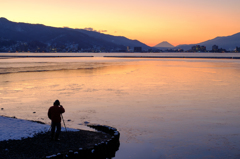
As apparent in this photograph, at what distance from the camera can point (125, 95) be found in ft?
90.9

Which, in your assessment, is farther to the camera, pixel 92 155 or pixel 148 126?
pixel 148 126

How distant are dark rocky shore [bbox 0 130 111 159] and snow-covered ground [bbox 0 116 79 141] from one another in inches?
19.2

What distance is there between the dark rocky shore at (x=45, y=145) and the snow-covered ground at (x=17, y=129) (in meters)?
0.49

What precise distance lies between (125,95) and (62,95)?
6667 mm

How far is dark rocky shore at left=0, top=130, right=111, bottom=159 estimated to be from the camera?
10930 millimetres

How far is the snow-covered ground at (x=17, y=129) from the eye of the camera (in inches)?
505

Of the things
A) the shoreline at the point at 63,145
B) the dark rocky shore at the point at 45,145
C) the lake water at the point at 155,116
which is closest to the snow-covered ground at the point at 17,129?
the shoreline at the point at 63,145

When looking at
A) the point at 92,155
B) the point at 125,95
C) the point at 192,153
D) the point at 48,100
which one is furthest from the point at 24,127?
the point at 125,95

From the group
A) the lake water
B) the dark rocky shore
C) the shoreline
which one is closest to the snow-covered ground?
the shoreline

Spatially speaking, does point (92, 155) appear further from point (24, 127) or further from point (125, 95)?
point (125, 95)

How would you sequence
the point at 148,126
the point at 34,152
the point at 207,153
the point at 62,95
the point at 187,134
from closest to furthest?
1. the point at 34,152
2. the point at 207,153
3. the point at 187,134
4. the point at 148,126
5. the point at 62,95

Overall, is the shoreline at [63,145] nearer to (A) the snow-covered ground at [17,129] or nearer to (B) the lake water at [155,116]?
(A) the snow-covered ground at [17,129]

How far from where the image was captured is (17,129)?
45.3ft

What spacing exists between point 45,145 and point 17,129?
282cm
